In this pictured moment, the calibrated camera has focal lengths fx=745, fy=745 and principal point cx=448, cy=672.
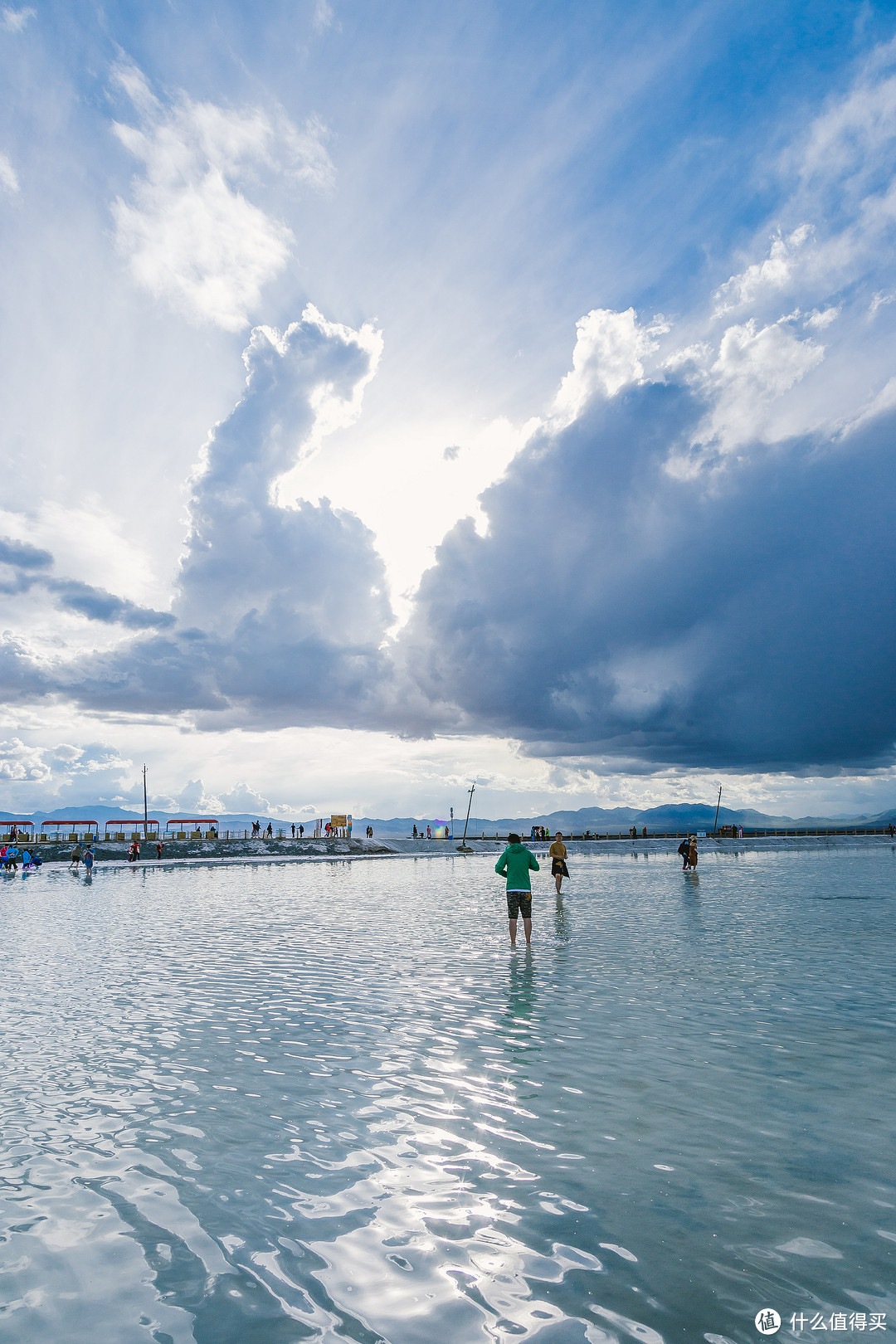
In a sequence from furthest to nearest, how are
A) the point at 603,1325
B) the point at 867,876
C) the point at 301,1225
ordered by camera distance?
the point at 867,876 → the point at 301,1225 → the point at 603,1325

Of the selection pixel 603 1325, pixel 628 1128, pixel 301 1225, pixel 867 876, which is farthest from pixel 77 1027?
pixel 867 876

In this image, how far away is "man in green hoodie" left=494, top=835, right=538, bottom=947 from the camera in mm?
16156

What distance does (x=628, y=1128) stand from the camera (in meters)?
6.30

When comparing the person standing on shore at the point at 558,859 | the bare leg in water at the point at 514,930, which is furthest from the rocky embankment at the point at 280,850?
the bare leg in water at the point at 514,930

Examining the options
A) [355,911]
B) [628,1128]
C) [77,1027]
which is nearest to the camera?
[628,1128]

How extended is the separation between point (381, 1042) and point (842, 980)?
26.1ft

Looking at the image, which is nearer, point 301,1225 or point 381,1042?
point 301,1225

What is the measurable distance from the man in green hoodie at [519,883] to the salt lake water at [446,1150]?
1.87 meters

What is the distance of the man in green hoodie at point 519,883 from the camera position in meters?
16.2

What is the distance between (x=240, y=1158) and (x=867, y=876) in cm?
4016

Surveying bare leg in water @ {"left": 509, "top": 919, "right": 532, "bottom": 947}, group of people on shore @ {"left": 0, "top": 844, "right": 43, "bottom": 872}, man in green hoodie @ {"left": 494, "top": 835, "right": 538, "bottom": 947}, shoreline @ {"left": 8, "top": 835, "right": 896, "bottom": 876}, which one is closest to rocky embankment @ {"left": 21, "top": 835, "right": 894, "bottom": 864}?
shoreline @ {"left": 8, "top": 835, "right": 896, "bottom": 876}

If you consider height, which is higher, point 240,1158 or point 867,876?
point 240,1158

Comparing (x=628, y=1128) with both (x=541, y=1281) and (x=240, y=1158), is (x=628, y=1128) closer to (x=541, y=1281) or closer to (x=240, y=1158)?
(x=541, y=1281)

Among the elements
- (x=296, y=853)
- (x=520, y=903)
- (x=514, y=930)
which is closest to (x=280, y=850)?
(x=296, y=853)
